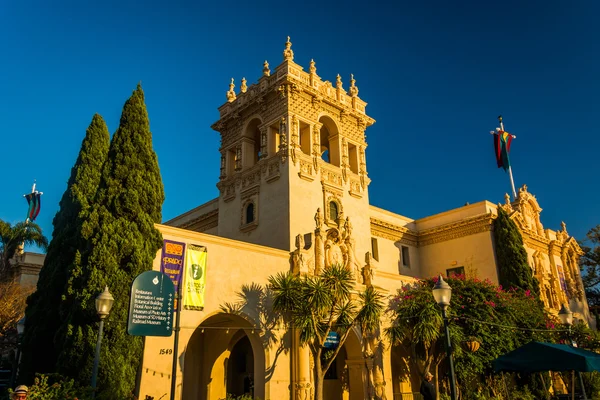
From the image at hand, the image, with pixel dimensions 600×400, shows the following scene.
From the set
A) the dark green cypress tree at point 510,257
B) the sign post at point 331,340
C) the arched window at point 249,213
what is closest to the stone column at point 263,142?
the arched window at point 249,213

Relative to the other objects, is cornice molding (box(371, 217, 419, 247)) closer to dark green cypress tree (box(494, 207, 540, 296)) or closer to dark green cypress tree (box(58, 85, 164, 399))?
dark green cypress tree (box(494, 207, 540, 296))

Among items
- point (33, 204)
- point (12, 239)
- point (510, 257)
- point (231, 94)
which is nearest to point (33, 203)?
point (33, 204)

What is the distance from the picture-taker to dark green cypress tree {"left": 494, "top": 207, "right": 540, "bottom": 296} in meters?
33.1

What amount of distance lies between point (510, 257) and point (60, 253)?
27.4 metres

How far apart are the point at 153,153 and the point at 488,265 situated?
2460 centimetres

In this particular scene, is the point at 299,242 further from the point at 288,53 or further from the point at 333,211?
the point at 288,53

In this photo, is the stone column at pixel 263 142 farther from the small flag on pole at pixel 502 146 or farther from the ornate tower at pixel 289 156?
the small flag on pole at pixel 502 146

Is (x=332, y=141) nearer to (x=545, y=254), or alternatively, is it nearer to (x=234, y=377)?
(x=234, y=377)

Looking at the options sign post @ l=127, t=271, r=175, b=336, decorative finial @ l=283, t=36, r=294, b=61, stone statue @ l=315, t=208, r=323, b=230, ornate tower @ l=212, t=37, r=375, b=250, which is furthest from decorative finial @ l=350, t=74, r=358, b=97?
sign post @ l=127, t=271, r=175, b=336

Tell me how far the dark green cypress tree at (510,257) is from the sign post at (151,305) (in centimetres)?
2600

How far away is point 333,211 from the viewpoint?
29.7 metres

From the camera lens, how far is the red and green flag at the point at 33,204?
48031 mm

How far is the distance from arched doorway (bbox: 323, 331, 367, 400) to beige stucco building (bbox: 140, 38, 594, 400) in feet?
0.20

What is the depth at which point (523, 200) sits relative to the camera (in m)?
40.8
